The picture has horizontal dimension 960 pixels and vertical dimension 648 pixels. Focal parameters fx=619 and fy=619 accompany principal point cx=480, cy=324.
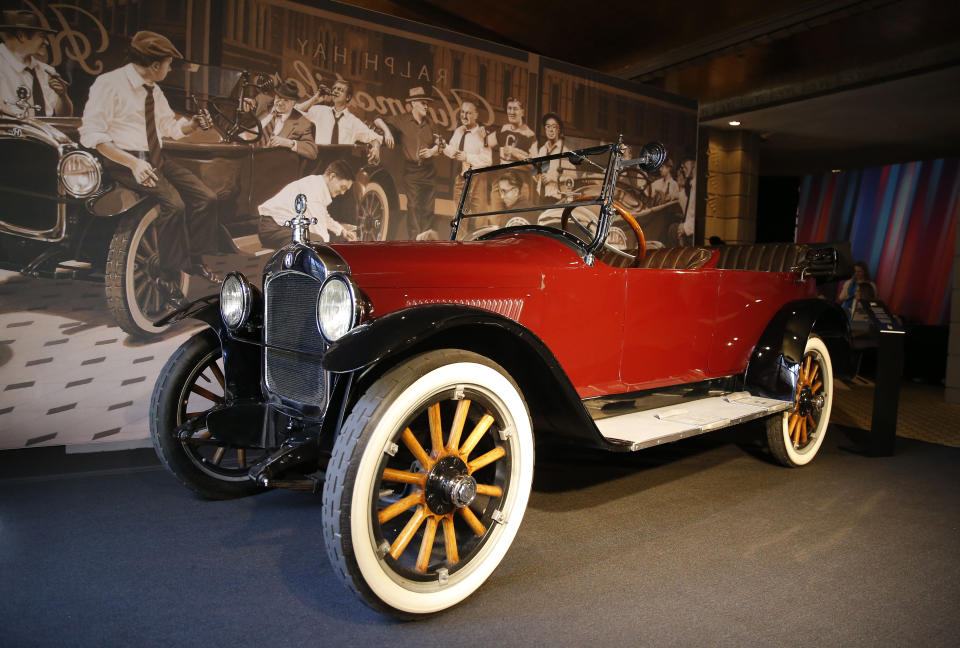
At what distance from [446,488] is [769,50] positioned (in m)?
6.33

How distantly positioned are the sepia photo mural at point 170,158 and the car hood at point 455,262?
7.13 feet

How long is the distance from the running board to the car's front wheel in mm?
465

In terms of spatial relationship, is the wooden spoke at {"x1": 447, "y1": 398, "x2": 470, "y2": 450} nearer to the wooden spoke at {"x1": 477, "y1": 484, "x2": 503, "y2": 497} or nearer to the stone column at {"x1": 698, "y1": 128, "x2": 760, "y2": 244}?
the wooden spoke at {"x1": 477, "y1": 484, "x2": 503, "y2": 497}

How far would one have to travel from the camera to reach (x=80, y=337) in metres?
3.62

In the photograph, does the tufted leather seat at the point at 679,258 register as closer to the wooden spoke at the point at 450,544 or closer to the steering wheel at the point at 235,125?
the wooden spoke at the point at 450,544

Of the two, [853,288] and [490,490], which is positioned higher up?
[853,288]

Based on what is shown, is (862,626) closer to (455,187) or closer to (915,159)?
(455,187)

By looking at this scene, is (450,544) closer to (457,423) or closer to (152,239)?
(457,423)

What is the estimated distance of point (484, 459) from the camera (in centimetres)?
190

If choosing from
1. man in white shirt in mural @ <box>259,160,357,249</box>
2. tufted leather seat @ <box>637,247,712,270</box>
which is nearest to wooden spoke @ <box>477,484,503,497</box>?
tufted leather seat @ <box>637,247,712,270</box>

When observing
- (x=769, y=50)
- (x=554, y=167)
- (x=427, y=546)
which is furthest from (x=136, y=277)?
(x=769, y=50)

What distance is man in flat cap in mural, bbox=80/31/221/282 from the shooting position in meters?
3.60

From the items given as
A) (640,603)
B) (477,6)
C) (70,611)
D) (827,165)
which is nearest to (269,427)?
(70,611)

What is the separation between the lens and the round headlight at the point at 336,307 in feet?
6.07
